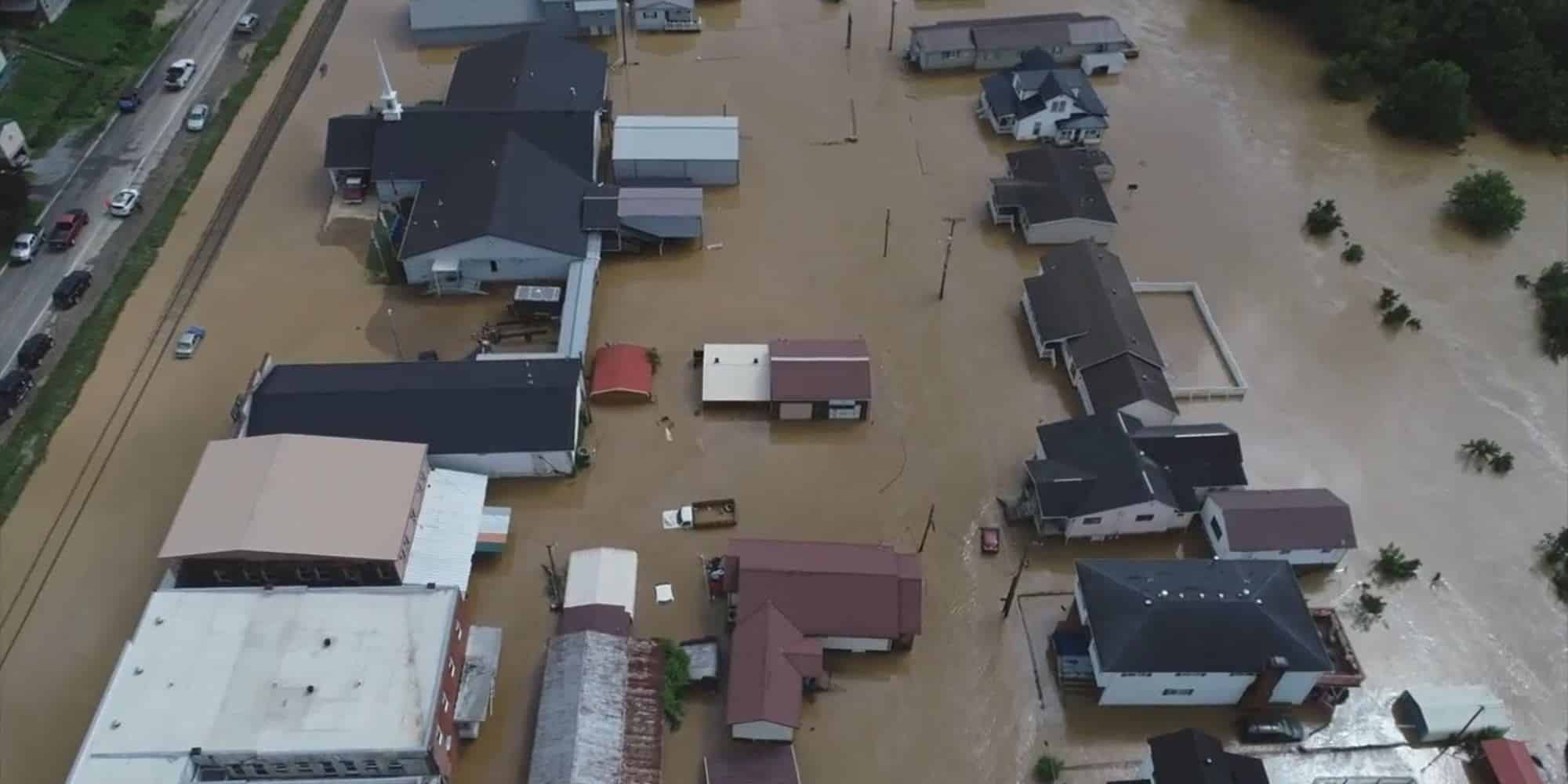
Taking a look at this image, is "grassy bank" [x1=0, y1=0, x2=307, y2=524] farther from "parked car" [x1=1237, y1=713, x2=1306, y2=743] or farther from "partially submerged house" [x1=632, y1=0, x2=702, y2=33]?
"parked car" [x1=1237, y1=713, x2=1306, y2=743]

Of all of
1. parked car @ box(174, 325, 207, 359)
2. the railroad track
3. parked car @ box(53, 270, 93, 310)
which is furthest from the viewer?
parked car @ box(53, 270, 93, 310)

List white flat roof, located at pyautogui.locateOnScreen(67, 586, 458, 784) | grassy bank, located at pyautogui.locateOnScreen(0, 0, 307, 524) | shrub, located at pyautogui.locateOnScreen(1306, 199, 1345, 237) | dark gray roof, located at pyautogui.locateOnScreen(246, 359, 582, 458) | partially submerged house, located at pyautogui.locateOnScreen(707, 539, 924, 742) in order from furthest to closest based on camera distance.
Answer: shrub, located at pyautogui.locateOnScreen(1306, 199, 1345, 237) → grassy bank, located at pyautogui.locateOnScreen(0, 0, 307, 524) → dark gray roof, located at pyautogui.locateOnScreen(246, 359, 582, 458) → partially submerged house, located at pyautogui.locateOnScreen(707, 539, 924, 742) → white flat roof, located at pyautogui.locateOnScreen(67, 586, 458, 784)

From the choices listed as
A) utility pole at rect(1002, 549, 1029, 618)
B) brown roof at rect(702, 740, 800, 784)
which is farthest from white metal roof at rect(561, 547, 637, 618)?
utility pole at rect(1002, 549, 1029, 618)

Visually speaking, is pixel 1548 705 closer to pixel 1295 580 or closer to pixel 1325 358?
pixel 1295 580

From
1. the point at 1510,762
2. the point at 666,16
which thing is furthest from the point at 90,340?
the point at 1510,762

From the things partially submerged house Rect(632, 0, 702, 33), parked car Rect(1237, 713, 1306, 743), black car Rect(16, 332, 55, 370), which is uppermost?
partially submerged house Rect(632, 0, 702, 33)

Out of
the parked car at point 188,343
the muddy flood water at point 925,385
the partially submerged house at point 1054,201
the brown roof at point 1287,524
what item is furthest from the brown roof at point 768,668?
the parked car at point 188,343

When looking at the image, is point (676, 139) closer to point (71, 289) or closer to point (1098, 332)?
point (1098, 332)
